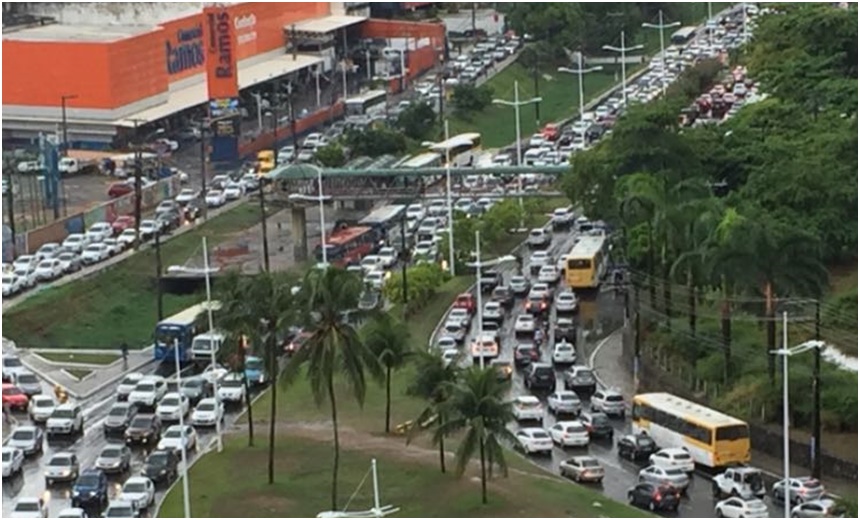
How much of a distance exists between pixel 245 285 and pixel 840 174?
2032cm

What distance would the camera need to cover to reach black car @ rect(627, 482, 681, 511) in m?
50.3

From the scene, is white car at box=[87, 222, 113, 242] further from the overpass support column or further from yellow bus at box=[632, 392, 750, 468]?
yellow bus at box=[632, 392, 750, 468]

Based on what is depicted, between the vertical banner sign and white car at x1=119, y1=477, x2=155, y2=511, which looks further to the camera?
the vertical banner sign

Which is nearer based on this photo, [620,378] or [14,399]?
[14,399]

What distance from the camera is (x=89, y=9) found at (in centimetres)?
Answer: 10988

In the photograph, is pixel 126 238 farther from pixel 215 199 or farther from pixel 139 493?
pixel 139 493

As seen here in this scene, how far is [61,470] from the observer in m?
54.0

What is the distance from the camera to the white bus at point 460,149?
91312 mm

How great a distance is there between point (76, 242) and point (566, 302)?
1758 cm

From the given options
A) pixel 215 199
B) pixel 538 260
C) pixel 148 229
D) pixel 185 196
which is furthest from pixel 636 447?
pixel 185 196

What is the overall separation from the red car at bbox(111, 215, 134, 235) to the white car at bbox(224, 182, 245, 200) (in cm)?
463

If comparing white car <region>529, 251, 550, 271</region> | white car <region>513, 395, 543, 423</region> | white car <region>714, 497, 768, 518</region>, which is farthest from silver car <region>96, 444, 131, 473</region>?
white car <region>529, 251, 550, 271</region>

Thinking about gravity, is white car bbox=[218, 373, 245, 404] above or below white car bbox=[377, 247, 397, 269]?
above

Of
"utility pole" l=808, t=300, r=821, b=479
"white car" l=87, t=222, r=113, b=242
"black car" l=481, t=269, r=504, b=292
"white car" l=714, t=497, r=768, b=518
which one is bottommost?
"white car" l=87, t=222, r=113, b=242
